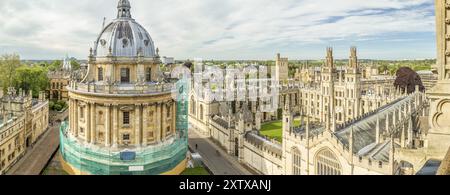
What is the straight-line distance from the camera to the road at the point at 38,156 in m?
20.1

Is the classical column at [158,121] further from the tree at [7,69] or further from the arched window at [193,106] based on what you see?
the tree at [7,69]

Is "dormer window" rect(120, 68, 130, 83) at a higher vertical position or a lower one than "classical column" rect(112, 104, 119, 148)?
higher

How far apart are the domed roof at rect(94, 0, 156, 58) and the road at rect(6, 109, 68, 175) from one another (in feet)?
25.3

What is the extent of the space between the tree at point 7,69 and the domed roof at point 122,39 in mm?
10414

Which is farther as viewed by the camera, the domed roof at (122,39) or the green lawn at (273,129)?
the green lawn at (273,129)

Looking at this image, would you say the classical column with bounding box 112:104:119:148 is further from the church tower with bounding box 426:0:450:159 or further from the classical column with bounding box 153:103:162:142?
the church tower with bounding box 426:0:450:159

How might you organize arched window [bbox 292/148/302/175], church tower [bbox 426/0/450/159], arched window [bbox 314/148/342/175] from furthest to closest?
1. arched window [bbox 292/148/302/175]
2. arched window [bbox 314/148/342/175]
3. church tower [bbox 426/0/450/159]

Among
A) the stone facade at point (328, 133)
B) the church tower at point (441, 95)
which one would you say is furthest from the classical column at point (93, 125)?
the church tower at point (441, 95)

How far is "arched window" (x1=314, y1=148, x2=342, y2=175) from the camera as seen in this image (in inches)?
535

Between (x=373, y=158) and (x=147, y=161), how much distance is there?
1093 centimetres

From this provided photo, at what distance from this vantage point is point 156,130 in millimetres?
20047

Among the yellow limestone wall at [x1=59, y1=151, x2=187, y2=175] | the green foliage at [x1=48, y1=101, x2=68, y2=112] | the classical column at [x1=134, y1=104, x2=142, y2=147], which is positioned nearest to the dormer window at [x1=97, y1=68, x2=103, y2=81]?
the classical column at [x1=134, y1=104, x2=142, y2=147]
